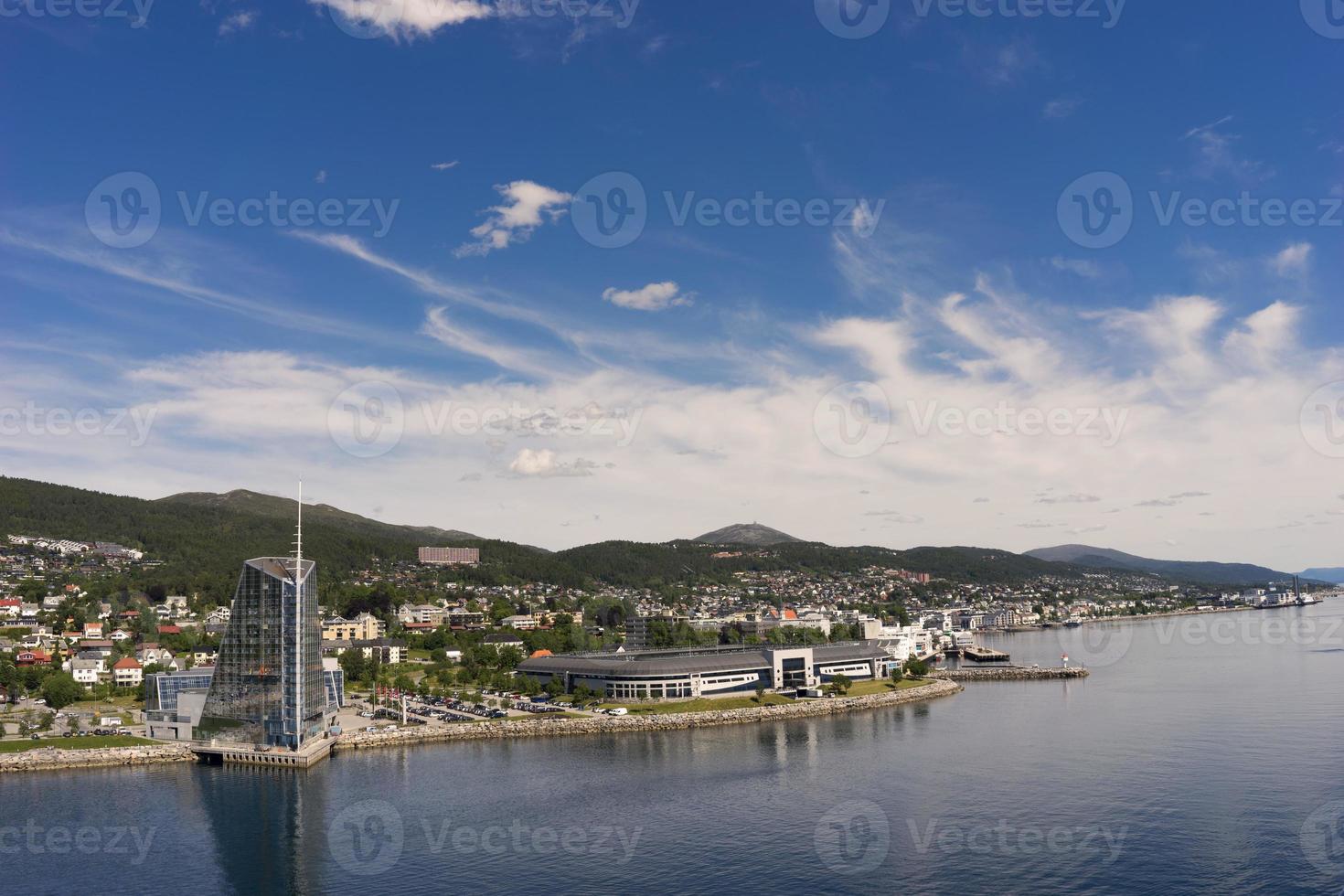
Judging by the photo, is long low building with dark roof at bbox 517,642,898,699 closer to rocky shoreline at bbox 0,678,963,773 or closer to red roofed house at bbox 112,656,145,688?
rocky shoreline at bbox 0,678,963,773

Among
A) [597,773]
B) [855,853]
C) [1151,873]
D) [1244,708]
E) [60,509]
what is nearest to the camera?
→ [1151,873]

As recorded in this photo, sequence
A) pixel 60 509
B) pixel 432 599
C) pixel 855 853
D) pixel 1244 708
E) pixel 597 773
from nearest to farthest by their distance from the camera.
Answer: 1. pixel 855 853
2. pixel 597 773
3. pixel 1244 708
4. pixel 432 599
5. pixel 60 509

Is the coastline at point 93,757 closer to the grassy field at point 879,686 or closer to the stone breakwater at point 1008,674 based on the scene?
the grassy field at point 879,686

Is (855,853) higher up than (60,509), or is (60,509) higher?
(60,509)

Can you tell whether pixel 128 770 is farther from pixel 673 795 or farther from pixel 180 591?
pixel 180 591

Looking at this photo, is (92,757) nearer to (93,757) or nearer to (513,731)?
(93,757)

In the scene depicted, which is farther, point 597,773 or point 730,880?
point 597,773

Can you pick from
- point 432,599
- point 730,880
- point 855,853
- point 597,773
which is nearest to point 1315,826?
point 855,853

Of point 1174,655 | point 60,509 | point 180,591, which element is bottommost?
point 1174,655
